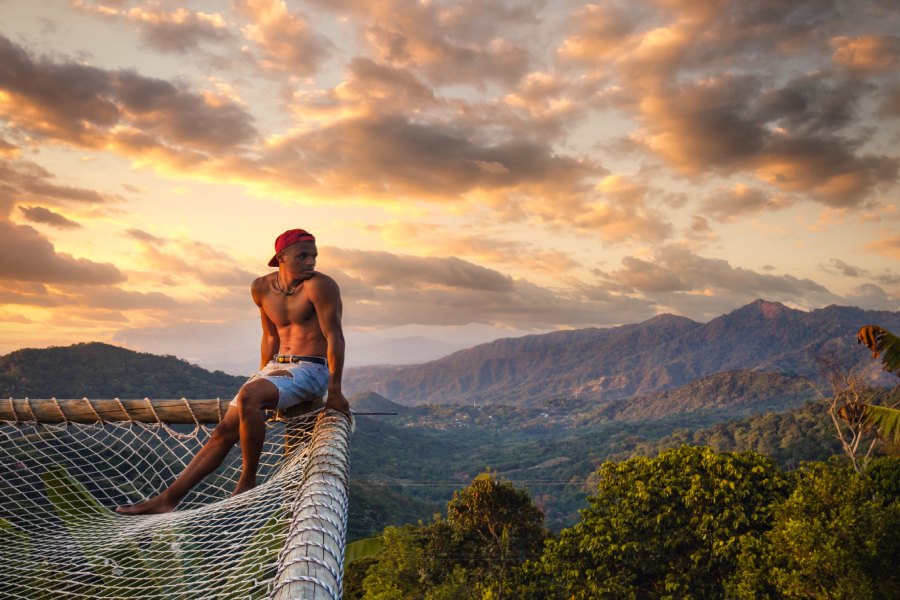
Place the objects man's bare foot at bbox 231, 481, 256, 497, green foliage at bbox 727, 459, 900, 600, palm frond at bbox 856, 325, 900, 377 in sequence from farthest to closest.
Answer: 1. green foliage at bbox 727, 459, 900, 600
2. palm frond at bbox 856, 325, 900, 377
3. man's bare foot at bbox 231, 481, 256, 497

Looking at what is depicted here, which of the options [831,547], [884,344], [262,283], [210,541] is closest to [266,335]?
[262,283]

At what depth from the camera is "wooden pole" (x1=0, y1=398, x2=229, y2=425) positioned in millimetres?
3533

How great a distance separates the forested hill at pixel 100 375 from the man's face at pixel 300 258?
2908 inches

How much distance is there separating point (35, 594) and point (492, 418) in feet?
628

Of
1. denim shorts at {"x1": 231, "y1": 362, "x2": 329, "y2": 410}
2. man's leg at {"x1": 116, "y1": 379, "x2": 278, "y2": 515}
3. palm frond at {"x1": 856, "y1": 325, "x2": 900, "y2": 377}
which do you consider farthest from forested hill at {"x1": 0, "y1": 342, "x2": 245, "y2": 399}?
denim shorts at {"x1": 231, "y1": 362, "x2": 329, "y2": 410}

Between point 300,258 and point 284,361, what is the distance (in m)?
0.55

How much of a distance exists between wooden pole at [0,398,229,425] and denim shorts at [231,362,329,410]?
553 mm

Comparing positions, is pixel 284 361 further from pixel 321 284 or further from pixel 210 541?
pixel 210 541

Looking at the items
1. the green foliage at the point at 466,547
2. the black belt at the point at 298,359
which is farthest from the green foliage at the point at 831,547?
the black belt at the point at 298,359

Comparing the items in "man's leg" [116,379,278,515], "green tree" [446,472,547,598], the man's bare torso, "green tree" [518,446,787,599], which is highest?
the man's bare torso

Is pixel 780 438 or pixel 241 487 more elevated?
pixel 241 487

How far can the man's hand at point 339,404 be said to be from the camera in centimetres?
300

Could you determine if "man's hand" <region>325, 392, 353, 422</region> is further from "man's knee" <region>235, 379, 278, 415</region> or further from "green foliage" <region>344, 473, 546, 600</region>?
"green foliage" <region>344, 473, 546, 600</region>

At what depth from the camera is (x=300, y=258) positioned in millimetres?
3260
